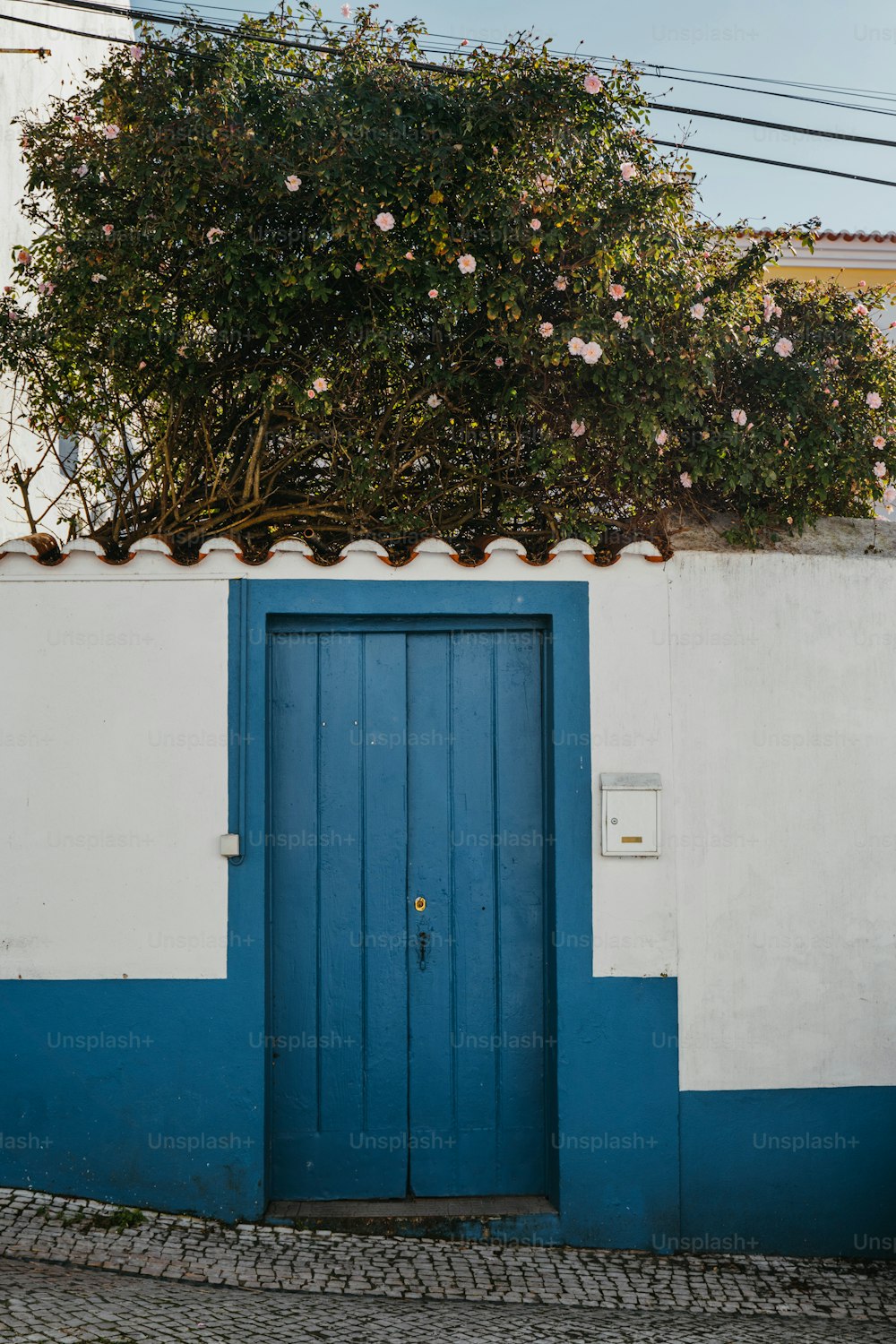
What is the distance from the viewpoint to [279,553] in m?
4.58

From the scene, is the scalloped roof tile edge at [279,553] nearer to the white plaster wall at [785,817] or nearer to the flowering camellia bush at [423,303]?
the flowering camellia bush at [423,303]

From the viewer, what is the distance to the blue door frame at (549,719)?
4492 millimetres

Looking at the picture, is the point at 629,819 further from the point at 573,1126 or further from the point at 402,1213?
the point at 402,1213

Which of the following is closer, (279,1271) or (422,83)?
(279,1271)

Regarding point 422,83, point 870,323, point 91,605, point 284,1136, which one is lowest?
point 284,1136

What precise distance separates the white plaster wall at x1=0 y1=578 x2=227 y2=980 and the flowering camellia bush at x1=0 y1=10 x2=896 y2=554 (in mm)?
802

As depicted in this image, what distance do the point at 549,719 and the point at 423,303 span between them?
1923 mm

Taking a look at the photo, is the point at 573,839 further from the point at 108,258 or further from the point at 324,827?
the point at 108,258

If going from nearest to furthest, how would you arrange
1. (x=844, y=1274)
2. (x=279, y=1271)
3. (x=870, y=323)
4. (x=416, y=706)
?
1. (x=279, y=1271)
2. (x=844, y=1274)
3. (x=416, y=706)
4. (x=870, y=323)

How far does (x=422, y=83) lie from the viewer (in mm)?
4781

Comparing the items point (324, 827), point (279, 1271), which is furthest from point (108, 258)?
point (279, 1271)

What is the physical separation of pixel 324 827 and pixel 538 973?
3.70ft

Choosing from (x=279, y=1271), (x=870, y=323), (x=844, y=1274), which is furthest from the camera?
(x=870, y=323)

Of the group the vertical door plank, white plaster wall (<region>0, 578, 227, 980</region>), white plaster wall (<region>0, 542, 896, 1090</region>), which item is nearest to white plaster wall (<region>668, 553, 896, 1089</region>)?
white plaster wall (<region>0, 542, 896, 1090</region>)
